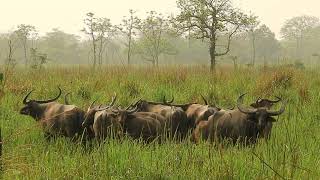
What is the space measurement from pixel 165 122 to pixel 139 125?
1.73ft

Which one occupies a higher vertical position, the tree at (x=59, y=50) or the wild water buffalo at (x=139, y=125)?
the tree at (x=59, y=50)

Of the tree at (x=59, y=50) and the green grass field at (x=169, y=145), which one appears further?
the tree at (x=59, y=50)

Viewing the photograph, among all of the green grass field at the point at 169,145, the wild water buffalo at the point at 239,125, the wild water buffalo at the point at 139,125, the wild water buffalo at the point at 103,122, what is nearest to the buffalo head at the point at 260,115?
the wild water buffalo at the point at 239,125

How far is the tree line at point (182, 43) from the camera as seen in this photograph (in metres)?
19.0

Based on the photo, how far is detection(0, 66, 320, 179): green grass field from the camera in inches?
159

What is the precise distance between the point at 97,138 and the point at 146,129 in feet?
2.61

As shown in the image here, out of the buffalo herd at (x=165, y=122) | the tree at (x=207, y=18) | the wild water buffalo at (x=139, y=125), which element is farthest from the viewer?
the tree at (x=207, y=18)

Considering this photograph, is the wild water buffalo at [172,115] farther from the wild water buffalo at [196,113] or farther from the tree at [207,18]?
the tree at [207,18]

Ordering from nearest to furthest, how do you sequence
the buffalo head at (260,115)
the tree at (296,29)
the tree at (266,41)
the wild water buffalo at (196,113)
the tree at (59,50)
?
1. the buffalo head at (260,115)
2. the wild water buffalo at (196,113)
3. the tree at (266,41)
4. the tree at (59,50)
5. the tree at (296,29)

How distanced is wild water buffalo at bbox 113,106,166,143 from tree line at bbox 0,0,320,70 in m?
1.95

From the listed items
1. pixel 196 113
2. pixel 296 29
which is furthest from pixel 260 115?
pixel 296 29

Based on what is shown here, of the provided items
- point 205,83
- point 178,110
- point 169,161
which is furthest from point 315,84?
point 169,161

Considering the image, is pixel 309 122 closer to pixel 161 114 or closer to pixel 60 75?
pixel 161 114

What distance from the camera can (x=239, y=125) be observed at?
6.41 meters
